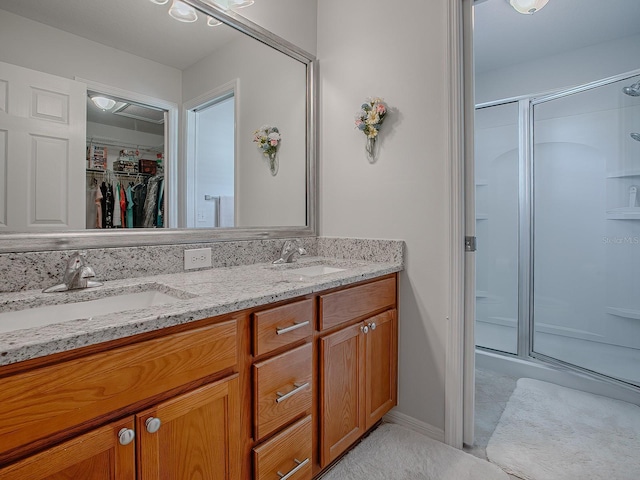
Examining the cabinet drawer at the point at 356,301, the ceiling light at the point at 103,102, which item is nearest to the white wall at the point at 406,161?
the cabinet drawer at the point at 356,301

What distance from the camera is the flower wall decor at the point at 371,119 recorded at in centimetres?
179

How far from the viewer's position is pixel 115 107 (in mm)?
1317

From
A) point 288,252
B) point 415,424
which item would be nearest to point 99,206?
point 288,252

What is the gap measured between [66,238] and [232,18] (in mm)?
1242

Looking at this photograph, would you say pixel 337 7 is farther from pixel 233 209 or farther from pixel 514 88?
pixel 514 88

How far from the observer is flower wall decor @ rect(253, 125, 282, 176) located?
6.17 ft

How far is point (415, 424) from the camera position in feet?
5.75

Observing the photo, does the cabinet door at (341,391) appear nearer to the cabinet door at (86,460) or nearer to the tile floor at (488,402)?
the tile floor at (488,402)

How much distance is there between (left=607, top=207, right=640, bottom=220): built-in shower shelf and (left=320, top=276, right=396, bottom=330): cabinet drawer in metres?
1.69

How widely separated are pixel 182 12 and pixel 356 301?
4.75ft

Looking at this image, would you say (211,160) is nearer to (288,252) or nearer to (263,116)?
(263,116)

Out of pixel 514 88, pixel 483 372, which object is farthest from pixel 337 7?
pixel 483 372

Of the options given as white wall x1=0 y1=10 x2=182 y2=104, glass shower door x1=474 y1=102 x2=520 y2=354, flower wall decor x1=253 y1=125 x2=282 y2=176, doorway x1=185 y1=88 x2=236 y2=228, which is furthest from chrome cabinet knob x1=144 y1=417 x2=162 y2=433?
glass shower door x1=474 y1=102 x2=520 y2=354

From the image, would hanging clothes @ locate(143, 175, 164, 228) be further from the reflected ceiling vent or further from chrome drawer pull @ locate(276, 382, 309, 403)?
chrome drawer pull @ locate(276, 382, 309, 403)
